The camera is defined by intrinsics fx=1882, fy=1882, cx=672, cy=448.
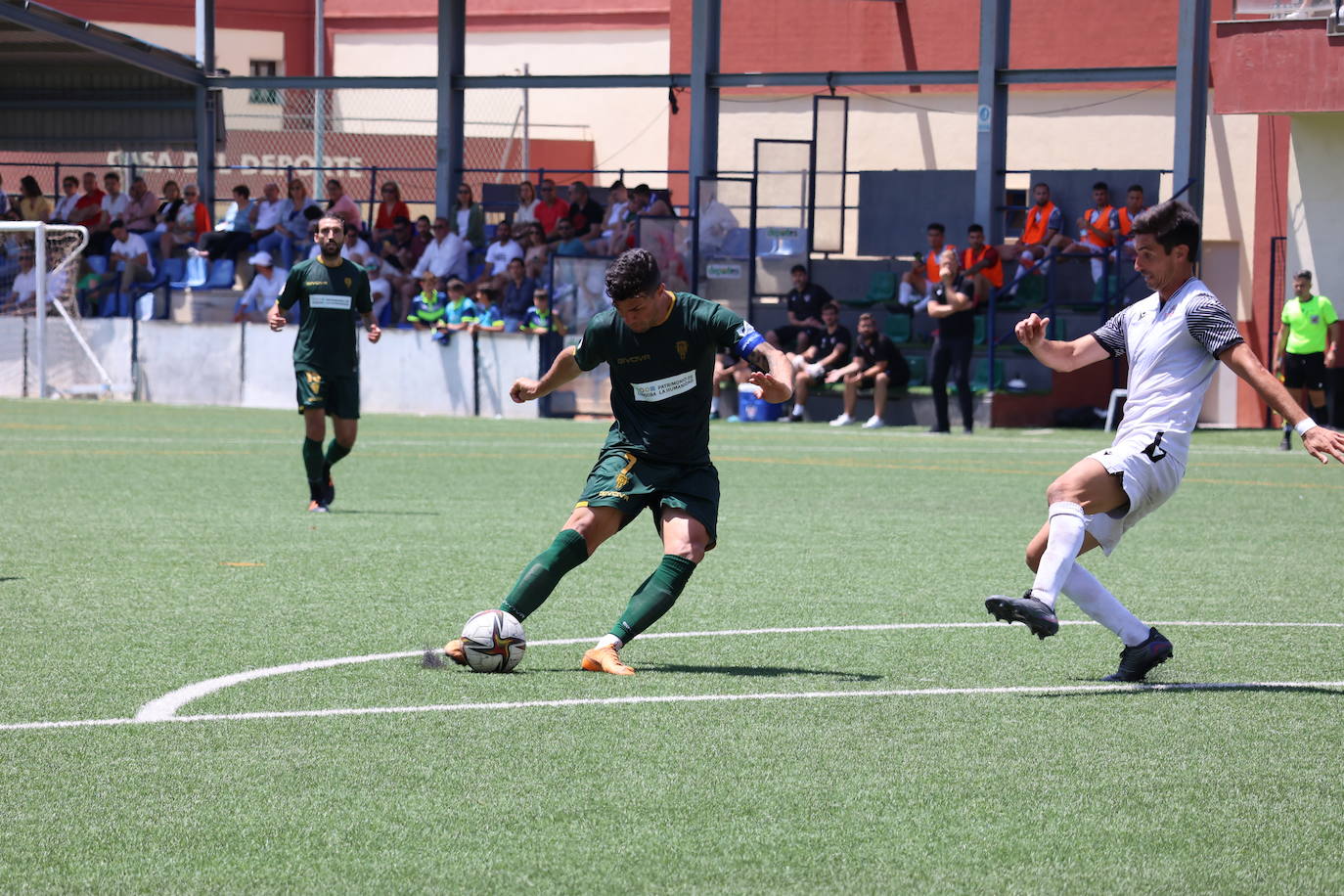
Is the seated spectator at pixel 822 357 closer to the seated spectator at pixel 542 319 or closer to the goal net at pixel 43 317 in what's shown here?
the seated spectator at pixel 542 319

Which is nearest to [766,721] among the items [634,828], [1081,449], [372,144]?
[634,828]

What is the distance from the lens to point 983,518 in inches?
515

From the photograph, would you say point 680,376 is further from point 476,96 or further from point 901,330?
point 476,96

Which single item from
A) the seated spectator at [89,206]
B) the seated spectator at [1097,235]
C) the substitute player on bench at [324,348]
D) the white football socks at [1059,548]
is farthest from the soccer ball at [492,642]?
the seated spectator at [89,206]

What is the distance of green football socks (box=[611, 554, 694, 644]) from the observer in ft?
23.0

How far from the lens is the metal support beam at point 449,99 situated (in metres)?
30.1

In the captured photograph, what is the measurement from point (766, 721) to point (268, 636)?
251 centimetres

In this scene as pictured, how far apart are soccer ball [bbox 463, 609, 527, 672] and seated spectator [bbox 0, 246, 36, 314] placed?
899 inches

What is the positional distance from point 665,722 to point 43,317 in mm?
23224

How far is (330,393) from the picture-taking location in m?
12.9

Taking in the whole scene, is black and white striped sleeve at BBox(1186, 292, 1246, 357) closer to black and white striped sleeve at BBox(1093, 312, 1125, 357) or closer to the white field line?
black and white striped sleeve at BBox(1093, 312, 1125, 357)

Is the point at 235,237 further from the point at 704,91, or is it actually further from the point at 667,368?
the point at 667,368

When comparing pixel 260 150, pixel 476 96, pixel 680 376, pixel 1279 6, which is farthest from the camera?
pixel 476 96

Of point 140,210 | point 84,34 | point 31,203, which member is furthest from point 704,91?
point 31,203
